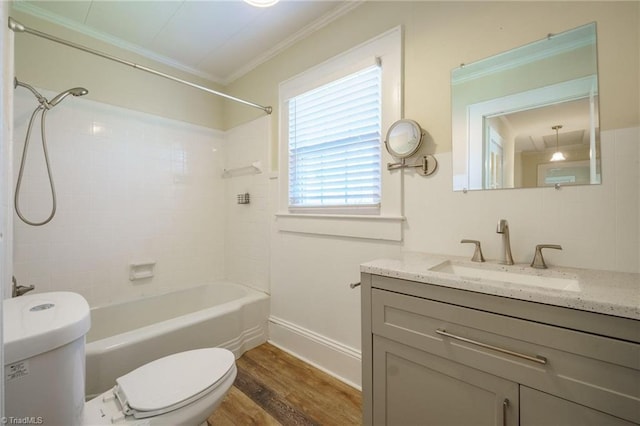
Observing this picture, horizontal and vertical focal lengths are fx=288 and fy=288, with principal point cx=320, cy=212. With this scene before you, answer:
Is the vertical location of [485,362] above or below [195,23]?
below

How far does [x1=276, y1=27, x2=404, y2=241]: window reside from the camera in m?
1.68

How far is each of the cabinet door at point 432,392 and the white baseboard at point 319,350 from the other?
573mm

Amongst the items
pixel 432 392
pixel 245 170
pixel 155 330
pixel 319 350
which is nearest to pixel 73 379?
pixel 155 330

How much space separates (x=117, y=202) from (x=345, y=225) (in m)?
1.82

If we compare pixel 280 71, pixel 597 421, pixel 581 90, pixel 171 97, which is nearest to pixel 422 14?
pixel 581 90

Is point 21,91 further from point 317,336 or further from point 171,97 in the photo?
point 317,336

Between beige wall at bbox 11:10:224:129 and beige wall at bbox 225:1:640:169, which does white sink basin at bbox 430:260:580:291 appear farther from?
beige wall at bbox 11:10:224:129

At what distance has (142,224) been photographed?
7.89ft

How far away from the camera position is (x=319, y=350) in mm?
1979

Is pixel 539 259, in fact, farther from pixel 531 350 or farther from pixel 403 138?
pixel 403 138

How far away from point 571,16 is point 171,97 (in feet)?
9.00

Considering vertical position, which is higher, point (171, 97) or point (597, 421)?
point (171, 97)

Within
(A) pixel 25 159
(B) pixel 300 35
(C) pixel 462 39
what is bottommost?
(A) pixel 25 159

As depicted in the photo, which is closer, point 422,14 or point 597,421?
point 597,421
